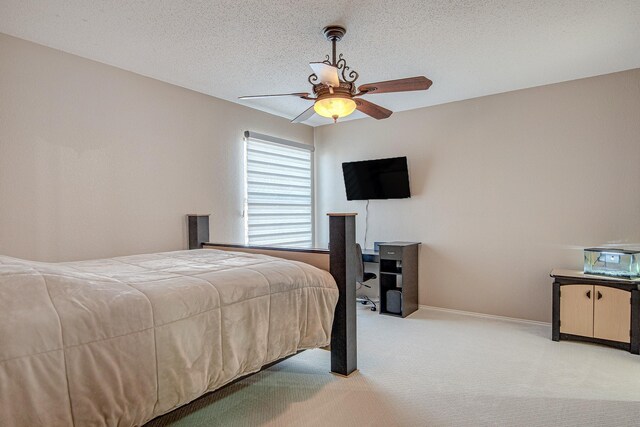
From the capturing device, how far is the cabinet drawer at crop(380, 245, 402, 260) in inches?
167

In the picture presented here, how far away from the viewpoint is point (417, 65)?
3.29 metres

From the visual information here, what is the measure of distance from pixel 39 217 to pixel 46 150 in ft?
1.67

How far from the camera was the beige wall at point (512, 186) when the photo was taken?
3525mm

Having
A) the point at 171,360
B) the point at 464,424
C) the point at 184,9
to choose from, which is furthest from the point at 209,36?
the point at 464,424

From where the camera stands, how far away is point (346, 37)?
8.98ft

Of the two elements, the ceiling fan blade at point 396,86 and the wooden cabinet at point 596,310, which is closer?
the ceiling fan blade at point 396,86

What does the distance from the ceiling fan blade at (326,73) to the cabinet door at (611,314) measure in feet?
9.39

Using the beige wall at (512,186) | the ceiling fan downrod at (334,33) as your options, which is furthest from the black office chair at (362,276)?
the ceiling fan downrod at (334,33)

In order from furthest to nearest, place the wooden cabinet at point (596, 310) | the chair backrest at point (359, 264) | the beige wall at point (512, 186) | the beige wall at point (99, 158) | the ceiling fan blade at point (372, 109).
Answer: the chair backrest at point (359, 264) < the beige wall at point (512, 186) < the wooden cabinet at point (596, 310) < the ceiling fan blade at point (372, 109) < the beige wall at point (99, 158)

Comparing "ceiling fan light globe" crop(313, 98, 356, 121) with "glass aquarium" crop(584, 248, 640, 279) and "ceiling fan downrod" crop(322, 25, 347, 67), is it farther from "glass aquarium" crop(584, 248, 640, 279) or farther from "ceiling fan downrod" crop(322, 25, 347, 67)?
"glass aquarium" crop(584, 248, 640, 279)

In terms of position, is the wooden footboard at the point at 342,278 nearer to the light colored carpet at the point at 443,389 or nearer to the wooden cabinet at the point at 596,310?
the light colored carpet at the point at 443,389

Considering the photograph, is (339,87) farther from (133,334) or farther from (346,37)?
(133,334)

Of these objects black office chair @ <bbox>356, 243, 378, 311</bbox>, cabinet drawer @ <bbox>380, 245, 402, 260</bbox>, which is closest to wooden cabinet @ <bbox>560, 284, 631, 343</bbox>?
cabinet drawer @ <bbox>380, 245, 402, 260</bbox>

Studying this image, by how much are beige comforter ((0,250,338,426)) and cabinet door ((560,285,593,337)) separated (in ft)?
8.06
